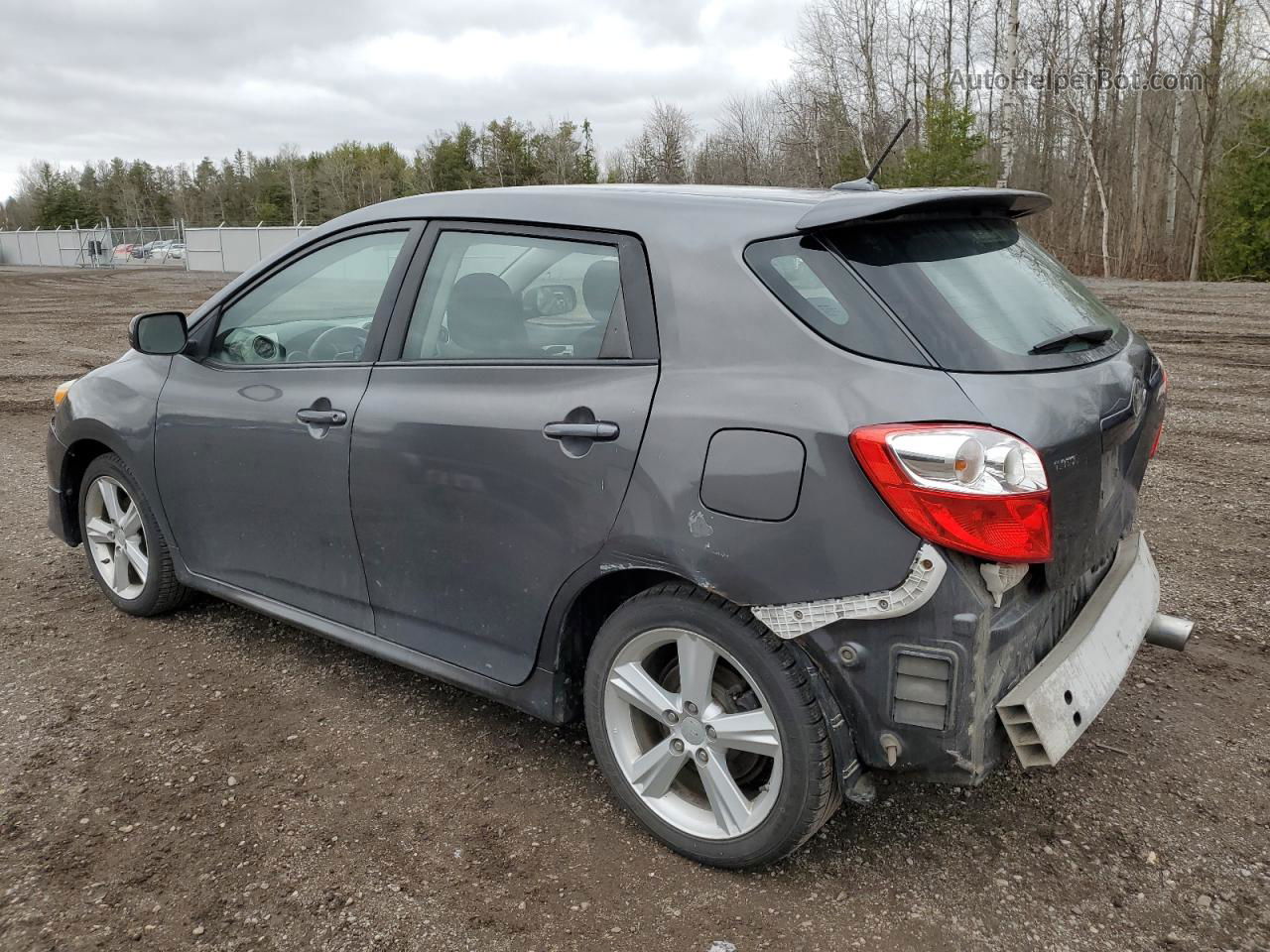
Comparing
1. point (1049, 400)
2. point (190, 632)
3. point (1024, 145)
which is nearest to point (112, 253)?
point (1024, 145)

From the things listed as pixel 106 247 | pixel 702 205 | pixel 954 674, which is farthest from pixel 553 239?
pixel 106 247

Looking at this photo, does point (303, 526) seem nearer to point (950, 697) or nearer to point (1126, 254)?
point (950, 697)

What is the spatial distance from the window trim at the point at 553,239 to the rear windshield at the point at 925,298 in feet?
1.06

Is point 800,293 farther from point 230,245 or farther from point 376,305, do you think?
point 230,245

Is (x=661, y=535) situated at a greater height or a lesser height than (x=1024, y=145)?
lesser

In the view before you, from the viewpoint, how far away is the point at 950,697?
7.28 feet

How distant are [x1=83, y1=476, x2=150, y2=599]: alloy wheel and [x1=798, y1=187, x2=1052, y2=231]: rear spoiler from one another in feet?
10.1

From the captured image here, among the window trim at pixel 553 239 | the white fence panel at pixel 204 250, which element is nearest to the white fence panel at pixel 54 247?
the white fence panel at pixel 204 250

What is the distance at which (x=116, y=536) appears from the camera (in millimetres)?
4312

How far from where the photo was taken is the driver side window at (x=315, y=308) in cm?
335

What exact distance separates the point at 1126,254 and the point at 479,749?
106ft

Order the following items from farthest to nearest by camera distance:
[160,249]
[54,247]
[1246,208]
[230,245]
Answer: [54,247] → [160,249] → [230,245] → [1246,208]

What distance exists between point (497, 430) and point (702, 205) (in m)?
0.82

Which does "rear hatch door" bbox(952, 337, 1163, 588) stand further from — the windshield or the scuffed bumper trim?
the scuffed bumper trim
